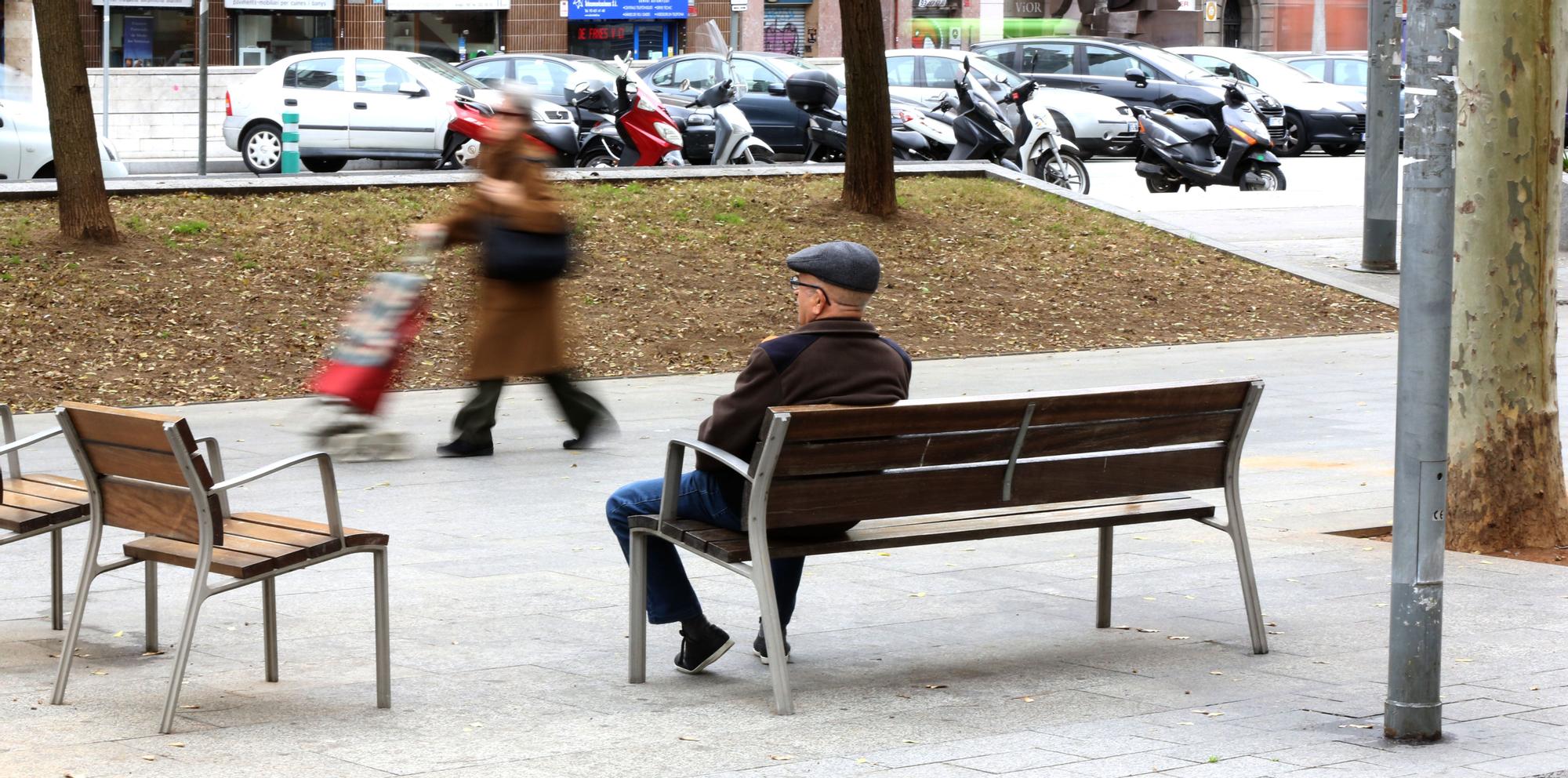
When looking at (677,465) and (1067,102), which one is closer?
(677,465)

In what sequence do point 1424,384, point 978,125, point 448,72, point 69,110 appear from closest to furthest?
point 1424,384 → point 69,110 → point 978,125 → point 448,72

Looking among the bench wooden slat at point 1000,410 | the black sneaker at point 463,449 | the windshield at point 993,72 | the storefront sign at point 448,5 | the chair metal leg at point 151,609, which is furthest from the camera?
the storefront sign at point 448,5

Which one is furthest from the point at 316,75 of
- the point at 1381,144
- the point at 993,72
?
the point at 1381,144

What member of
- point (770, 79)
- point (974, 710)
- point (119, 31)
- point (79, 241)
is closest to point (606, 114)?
point (770, 79)

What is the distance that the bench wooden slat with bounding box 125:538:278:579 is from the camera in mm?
4879

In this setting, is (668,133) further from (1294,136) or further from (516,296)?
(1294,136)

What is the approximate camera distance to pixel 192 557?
16.5 ft

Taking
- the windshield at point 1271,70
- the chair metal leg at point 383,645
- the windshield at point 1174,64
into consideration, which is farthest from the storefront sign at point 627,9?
the chair metal leg at point 383,645

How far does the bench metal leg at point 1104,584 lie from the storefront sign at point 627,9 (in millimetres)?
36523

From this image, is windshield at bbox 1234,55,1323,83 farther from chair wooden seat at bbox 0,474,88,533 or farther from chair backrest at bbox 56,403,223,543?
chair backrest at bbox 56,403,223,543

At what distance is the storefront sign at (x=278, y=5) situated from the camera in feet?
128

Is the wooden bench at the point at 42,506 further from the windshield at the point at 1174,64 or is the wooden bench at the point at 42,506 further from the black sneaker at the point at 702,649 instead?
the windshield at the point at 1174,64

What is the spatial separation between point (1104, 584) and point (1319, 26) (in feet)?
119

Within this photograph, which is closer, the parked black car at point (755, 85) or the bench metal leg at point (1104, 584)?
the bench metal leg at point (1104, 584)
